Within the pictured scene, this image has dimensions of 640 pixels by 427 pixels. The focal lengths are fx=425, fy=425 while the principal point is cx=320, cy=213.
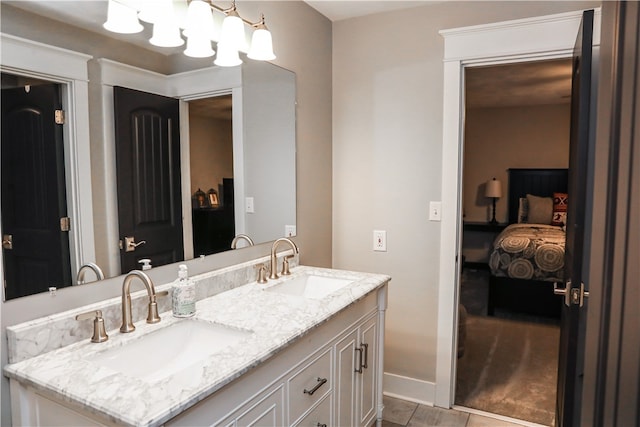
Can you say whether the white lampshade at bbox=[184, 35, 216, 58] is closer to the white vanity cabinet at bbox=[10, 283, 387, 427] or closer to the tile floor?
the white vanity cabinet at bbox=[10, 283, 387, 427]

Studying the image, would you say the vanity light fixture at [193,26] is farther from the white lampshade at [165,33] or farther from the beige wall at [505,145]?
the beige wall at [505,145]

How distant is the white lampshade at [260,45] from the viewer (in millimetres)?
1981

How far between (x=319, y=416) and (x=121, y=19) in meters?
1.59

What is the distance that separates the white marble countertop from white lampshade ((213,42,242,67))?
41.3 inches

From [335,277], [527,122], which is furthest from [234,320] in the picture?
[527,122]

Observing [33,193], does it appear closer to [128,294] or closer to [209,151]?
[128,294]

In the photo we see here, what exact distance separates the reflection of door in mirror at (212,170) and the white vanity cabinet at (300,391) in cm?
65

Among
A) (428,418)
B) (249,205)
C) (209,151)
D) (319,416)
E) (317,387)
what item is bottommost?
(428,418)

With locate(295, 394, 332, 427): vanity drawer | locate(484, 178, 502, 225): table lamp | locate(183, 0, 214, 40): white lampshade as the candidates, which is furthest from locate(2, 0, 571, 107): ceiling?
locate(295, 394, 332, 427): vanity drawer

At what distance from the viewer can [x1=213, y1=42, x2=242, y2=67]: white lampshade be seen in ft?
6.20

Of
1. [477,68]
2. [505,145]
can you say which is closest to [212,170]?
[477,68]

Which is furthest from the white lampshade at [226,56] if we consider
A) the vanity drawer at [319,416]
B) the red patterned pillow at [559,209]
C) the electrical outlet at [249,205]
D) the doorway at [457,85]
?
the red patterned pillow at [559,209]

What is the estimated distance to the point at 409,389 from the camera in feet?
8.96

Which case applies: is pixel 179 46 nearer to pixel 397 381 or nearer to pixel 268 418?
pixel 268 418
